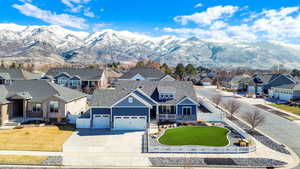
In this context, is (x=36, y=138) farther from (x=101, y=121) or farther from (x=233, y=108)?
(x=233, y=108)

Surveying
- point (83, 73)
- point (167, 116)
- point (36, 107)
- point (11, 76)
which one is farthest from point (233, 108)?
point (11, 76)

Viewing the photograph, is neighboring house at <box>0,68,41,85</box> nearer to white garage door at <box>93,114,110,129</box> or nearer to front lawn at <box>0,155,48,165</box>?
white garage door at <box>93,114,110,129</box>

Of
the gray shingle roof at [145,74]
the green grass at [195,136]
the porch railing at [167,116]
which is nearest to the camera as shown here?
the green grass at [195,136]

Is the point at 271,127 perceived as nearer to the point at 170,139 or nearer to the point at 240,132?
the point at 240,132

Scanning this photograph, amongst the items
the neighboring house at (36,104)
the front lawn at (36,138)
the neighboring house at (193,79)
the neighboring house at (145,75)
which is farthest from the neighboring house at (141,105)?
the neighboring house at (193,79)

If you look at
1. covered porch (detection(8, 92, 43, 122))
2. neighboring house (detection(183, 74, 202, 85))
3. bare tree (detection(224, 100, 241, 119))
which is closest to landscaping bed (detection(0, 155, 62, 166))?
covered porch (detection(8, 92, 43, 122))

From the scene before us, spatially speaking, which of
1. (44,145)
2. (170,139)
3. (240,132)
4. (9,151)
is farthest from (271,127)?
(9,151)

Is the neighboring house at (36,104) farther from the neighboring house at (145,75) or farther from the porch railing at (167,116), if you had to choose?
the neighboring house at (145,75)
